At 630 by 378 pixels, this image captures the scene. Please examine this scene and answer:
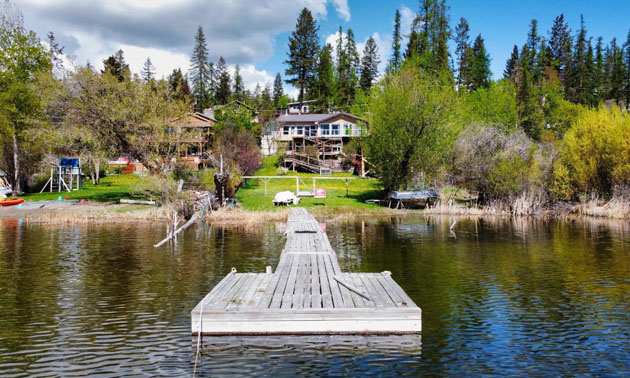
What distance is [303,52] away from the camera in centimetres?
10388

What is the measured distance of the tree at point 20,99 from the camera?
46.1m

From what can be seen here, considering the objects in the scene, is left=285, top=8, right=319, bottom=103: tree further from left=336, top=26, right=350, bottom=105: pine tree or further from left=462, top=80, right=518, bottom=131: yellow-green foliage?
left=462, top=80, right=518, bottom=131: yellow-green foliage

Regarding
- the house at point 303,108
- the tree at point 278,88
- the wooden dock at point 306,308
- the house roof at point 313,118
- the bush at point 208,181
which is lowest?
the wooden dock at point 306,308

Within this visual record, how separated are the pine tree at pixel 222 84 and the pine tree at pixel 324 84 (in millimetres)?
23851

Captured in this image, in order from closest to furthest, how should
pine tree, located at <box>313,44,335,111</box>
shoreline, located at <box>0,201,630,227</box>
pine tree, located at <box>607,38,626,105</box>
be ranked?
1. shoreline, located at <box>0,201,630,227</box>
2. pine tree, located at <box>607,38,626,105</box>
3. pine tree, located at <box>313,44,335,111</box>

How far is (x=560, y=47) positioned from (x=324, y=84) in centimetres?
5153

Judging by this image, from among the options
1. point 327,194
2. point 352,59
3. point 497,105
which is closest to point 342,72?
point 352,59

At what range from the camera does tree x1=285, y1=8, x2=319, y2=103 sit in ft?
341

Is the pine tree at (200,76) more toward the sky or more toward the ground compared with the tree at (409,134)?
more toward the sky

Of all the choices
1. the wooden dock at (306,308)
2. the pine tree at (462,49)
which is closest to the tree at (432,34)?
the pine tree at (462,49)

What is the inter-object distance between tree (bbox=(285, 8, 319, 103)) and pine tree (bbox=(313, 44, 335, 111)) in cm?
156

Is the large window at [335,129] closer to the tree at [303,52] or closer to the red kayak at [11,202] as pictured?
the tree at [303,52]

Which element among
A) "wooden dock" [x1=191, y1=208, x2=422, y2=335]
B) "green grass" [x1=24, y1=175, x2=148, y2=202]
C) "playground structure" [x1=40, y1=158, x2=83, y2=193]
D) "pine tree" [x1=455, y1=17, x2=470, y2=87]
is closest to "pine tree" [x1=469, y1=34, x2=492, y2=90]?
"pine tree" [x1=455, y1=17, x2=470, y2=87]

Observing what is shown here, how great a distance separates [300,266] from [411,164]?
2955 cm
